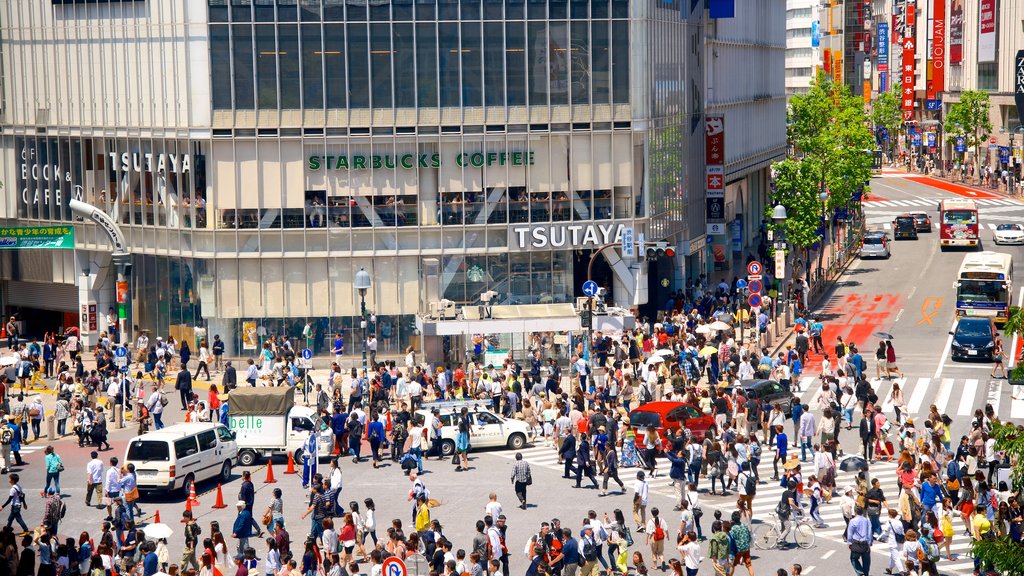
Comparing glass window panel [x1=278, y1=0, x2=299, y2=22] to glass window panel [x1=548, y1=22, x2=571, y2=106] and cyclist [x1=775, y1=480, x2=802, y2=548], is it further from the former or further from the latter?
cyclist [x1=775, y1=480, x2=802, y2=548]

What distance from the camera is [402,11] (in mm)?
62250

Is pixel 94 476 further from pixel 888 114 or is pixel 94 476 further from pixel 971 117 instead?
pixel 888 114

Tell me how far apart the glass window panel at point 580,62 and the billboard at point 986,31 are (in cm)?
7494

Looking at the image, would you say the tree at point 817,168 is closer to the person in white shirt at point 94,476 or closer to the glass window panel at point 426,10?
the glass window panel at point 426,10

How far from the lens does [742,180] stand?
9469 cm

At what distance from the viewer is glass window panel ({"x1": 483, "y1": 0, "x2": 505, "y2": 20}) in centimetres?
6284

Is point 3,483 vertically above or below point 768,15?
below

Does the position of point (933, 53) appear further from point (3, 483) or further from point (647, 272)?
point (3, 483)

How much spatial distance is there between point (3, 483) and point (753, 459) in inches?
802

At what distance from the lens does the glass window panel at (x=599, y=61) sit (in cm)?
6412

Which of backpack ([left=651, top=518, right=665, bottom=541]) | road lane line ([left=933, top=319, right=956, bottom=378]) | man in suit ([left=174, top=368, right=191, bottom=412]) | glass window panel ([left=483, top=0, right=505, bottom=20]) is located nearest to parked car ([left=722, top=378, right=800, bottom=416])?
road lane line ([left=933, top=319, right=956, bottom=378])

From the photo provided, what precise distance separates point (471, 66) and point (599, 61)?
527 cm

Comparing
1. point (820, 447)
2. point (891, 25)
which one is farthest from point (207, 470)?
point (891, 25)

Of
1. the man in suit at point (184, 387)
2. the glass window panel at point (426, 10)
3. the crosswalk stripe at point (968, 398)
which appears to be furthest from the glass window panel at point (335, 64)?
the crosswalk stripe at point (968, 398)
